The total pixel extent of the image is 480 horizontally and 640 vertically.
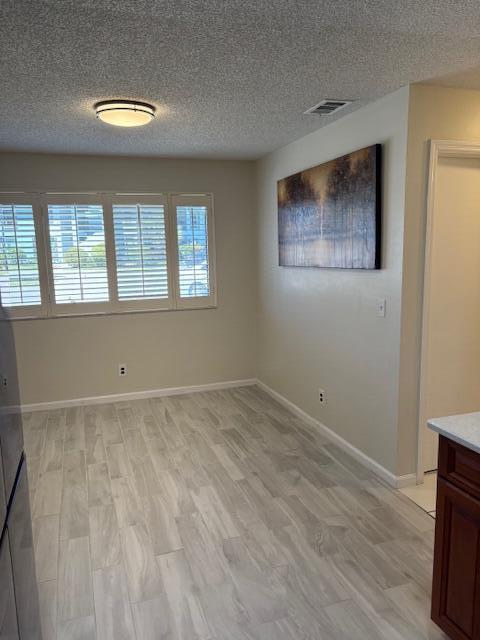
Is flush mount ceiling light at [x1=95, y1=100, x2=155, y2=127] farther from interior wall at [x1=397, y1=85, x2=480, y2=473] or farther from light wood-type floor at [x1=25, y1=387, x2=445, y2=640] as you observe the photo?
light wood-type floor at [x1=25, y1=387, x2=445, y2=640]

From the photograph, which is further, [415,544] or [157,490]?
[157,490]

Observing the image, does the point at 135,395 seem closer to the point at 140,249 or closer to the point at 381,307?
the point at 140,249

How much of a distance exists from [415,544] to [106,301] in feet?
11.8

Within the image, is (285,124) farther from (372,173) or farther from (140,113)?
(140,113)

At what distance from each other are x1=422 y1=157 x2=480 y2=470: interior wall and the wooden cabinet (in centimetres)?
128

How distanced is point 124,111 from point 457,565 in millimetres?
2962

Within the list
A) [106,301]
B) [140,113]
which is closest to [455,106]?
[140,113]

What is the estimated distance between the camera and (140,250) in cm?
480

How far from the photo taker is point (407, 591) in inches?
83.0

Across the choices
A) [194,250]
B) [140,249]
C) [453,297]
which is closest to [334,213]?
[453,297]

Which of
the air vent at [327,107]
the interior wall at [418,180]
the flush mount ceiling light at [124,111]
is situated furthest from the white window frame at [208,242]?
the interior wall at [418,180]

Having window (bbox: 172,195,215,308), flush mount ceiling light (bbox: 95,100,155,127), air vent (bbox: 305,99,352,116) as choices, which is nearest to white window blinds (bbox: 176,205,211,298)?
window (bbox: 172,195,215,308)

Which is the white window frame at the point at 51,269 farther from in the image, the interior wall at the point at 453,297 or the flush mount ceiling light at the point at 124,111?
the interior wall at the point at 453,297

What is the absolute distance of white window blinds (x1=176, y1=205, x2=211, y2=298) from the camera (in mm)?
4949
